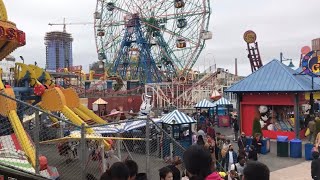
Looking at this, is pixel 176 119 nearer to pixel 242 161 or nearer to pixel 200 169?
pixel 242 161

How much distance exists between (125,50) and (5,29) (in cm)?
3647

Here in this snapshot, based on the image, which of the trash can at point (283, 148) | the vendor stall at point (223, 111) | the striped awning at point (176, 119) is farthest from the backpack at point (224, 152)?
the vendor stall at point (223, 111)

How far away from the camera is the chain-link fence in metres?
7.99

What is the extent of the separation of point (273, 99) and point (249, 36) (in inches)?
327

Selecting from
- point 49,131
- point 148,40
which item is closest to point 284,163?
point 49,131

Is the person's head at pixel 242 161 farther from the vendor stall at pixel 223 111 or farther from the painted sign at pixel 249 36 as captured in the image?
the painted sign at pixel 249 36

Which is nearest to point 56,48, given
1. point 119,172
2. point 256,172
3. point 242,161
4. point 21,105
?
point 21,105

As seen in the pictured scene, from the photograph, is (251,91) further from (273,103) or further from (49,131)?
(49,131)

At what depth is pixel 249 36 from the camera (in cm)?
2580

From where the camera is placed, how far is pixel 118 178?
420 centimetres

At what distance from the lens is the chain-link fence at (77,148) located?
315 inches

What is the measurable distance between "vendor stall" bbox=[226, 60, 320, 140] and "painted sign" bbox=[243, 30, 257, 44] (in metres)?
6.17

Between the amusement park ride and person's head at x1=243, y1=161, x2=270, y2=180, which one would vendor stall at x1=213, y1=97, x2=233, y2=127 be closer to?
the amusement park ride

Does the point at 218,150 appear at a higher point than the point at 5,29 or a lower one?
lower
